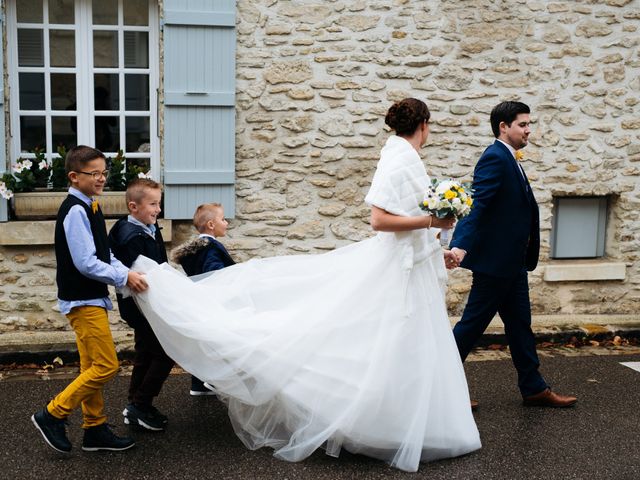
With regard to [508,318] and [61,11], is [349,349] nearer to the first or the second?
[508,318]

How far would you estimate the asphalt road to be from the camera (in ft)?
14.1

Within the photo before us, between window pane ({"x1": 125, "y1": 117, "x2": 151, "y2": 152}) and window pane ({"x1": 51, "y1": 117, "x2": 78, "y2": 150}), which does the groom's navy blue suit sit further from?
window pane ({"x1": 51, "y1": 117, "x2": 78, "y2": 150})

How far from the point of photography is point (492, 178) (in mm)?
5164

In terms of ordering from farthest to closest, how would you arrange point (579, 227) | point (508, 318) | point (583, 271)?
point (579, 227)
point (583, 271)
point (508, 318)

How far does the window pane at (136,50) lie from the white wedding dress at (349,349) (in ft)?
10.2

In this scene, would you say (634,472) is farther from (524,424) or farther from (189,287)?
(189,287)

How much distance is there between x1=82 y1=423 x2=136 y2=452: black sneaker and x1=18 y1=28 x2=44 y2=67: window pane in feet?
12.2

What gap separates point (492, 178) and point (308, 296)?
1.46 m

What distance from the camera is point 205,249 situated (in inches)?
202

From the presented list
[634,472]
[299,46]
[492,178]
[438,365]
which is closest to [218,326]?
[438,365]

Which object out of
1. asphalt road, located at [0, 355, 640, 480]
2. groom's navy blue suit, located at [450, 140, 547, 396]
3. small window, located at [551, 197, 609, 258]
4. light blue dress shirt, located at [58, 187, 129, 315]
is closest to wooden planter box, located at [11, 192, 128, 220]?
asphalt road, located at [0, 355, 640, 480]

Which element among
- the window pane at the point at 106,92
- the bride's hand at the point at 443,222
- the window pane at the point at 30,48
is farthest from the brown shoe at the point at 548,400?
the window pane at the point at 30,48

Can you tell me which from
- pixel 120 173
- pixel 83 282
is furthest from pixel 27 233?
pixel 83 282

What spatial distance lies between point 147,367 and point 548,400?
267 centimetres
